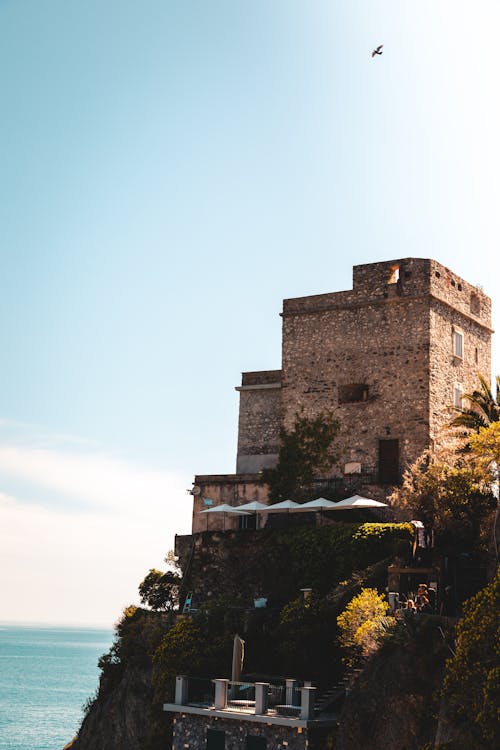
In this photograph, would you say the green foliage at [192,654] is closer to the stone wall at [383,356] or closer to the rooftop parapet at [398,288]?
the stone wall at [383,356]

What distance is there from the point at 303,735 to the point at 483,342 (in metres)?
22.3

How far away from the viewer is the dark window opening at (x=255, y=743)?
25.2 metres

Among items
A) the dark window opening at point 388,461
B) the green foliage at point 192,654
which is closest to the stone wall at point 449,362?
the dark window opening at point 388,461

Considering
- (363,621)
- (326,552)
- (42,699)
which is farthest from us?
(42,699)

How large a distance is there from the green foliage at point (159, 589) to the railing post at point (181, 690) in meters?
10.3

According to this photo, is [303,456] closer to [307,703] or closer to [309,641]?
[309,641]

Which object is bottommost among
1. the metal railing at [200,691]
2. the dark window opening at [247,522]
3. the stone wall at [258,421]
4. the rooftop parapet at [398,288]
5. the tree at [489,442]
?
the metal railing at [200,691]

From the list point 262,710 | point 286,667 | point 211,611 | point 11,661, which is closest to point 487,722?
point 262,710

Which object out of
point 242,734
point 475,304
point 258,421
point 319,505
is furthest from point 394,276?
point 242,734

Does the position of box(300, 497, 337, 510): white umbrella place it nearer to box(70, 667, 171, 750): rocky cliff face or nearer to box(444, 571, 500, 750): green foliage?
box(70, 667, 171, 750): rocky cliff face

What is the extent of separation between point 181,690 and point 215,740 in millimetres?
1956

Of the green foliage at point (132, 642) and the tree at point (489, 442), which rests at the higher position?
the tree at point (489, 442)

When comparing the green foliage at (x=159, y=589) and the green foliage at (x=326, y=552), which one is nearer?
the green foliage at (x=326, y=552)

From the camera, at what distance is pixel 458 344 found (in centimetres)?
3966
